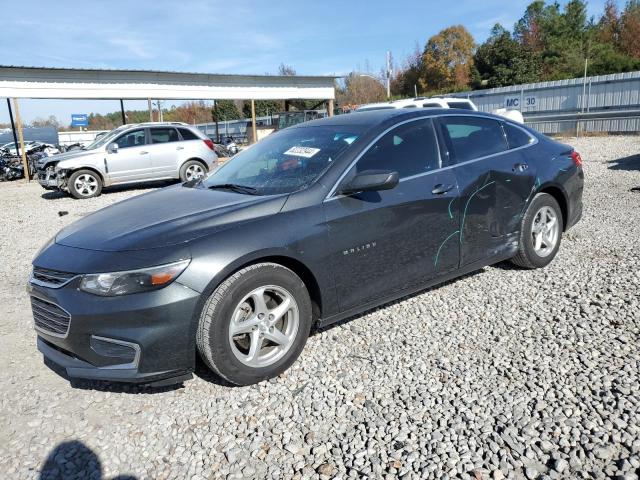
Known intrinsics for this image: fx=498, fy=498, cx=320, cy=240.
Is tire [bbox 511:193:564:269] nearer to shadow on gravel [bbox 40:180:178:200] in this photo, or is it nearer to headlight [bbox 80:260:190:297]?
headlight [bbox 80:260:190:297]

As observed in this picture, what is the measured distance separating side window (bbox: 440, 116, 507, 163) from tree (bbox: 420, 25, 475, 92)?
50.8m

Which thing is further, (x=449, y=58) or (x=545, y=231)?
(x=449, y=58)

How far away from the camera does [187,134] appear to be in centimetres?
1357

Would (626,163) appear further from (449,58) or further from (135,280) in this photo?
(449,58)

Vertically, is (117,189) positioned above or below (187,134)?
below

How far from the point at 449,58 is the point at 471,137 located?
175 feet

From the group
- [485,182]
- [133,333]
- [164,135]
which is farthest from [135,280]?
[164,135]

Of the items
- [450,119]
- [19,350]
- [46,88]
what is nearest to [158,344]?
[19,350]

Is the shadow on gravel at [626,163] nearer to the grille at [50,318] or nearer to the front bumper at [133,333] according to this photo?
the front bumper at [133,333]

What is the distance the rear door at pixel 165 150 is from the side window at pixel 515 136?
33.5 feet

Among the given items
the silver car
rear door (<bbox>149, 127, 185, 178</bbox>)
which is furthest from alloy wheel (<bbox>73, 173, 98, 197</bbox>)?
rear door (<bbox>149, 127, 185, 178</bbox>)

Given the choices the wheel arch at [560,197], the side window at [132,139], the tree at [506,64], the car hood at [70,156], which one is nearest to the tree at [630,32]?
the tree at [506,64]

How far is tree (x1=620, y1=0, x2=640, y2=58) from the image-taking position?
43.2 metres

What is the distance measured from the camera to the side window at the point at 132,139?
12.8 meters
